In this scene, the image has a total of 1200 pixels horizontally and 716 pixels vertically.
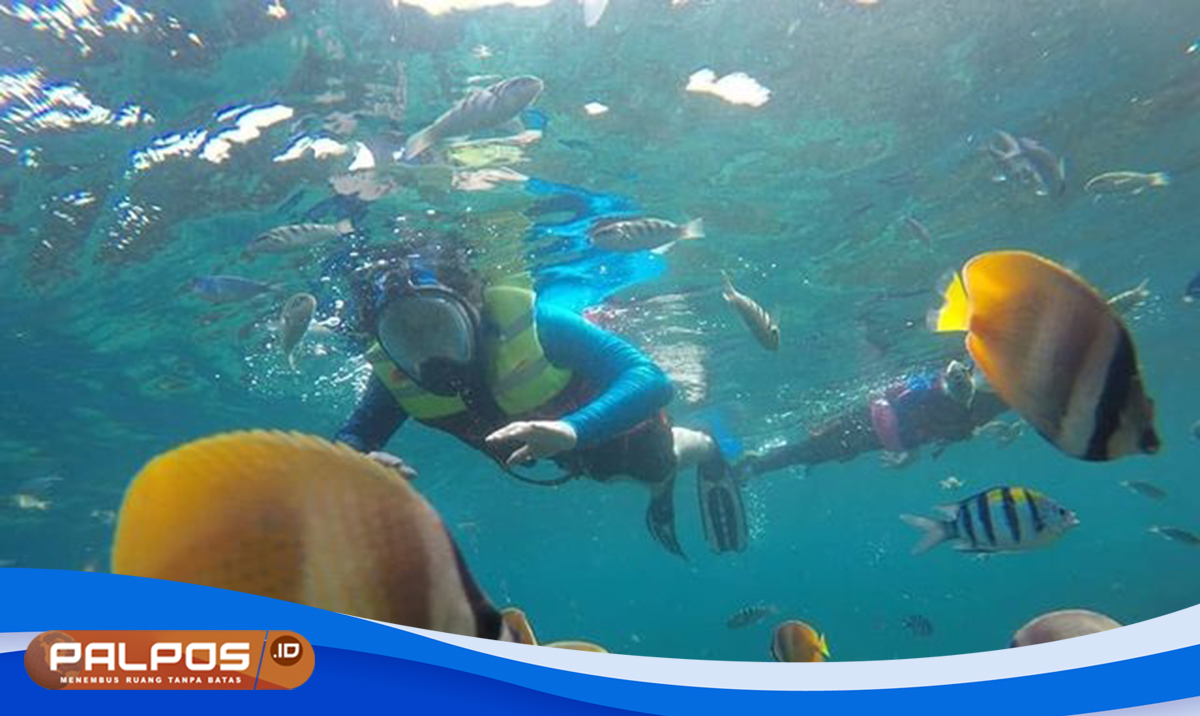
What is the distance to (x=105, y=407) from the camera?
62.0 ft

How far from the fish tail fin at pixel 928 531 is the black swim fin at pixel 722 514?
2.73 meters

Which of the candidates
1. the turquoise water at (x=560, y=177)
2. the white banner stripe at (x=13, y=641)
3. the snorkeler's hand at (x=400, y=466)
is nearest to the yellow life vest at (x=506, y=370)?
the turquoise water at (x=560, y=177)

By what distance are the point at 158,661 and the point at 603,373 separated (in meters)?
3.68

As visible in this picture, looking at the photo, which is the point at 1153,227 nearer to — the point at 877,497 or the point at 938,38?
the point at 938,38

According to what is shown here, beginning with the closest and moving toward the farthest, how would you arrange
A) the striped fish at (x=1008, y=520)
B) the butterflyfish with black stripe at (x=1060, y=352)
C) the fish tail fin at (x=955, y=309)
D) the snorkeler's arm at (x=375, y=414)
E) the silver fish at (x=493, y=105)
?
the butterflyfish with black stripe at (x=1060, y=352) < the fish tail fin at (x=955, y=309) < the striped fish at (x=1008, y=520) < the snorkeler's arm at (x=375, y=414) < the silver fish at (x=493, y=105)

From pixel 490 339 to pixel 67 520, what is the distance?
29.2 meters

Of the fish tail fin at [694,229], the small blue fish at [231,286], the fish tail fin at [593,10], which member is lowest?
the fish tail fin at [694,229]

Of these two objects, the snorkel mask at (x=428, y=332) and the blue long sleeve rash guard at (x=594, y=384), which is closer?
the blue long sleeve rash guard at (x=594, y=384)

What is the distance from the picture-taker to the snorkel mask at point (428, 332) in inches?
225

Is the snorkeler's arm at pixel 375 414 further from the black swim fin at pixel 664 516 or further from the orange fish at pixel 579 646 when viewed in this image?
the orange fish at pixel 579 646

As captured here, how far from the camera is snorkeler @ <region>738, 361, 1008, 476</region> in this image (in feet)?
40.8

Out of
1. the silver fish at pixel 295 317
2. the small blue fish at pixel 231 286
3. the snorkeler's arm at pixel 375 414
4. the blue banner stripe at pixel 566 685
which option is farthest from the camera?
the small blue fish at pixel 231 286

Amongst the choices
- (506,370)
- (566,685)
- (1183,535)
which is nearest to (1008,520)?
(566,685)

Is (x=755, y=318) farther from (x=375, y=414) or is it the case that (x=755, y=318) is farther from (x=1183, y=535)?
(x=1183, y=535)
